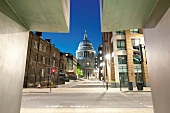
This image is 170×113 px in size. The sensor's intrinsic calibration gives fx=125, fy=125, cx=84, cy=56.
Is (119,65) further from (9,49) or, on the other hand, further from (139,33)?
(9,49)

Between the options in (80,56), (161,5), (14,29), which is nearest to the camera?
(161,5)

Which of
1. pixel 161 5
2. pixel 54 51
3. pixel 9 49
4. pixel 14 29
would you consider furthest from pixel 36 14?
pixel 54 51

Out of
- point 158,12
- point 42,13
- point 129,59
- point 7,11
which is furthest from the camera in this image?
point 129,59

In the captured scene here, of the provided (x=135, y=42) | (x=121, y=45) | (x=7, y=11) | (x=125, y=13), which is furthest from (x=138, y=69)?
(x=7, y=11)

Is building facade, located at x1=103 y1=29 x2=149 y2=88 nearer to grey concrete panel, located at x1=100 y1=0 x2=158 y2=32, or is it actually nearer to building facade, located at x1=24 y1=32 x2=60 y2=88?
building facade, located at x1=24 y1=32 x2=60 y2=88

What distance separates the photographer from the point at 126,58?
31.1 m

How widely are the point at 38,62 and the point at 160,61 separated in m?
32.0

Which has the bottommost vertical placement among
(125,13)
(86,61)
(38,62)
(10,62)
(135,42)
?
(10,62)

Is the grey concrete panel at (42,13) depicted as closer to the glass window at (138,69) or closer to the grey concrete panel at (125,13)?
the grey concrete panel at (125,13)

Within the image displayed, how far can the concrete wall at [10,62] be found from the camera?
3487 mm

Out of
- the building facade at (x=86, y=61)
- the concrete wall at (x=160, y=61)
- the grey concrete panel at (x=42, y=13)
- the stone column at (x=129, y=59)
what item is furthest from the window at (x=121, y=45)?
the building facade at (x=86, y=61)

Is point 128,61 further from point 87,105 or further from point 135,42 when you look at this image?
point 87,105

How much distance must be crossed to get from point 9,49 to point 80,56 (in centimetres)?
15794

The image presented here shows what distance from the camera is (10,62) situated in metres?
3.93
